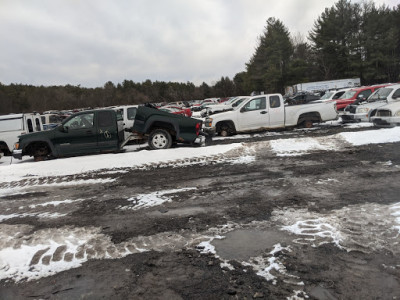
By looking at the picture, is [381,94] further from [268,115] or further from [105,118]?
[105,118]

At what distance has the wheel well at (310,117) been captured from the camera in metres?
13.6

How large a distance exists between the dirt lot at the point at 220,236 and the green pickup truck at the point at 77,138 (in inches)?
162

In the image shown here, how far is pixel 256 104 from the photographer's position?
13.6m

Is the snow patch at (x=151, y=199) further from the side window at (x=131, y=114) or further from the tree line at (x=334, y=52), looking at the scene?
the tree line at (x=334, y=52)

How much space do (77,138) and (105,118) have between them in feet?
4.00

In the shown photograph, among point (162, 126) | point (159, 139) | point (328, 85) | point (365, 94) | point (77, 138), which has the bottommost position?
point (159, 139)

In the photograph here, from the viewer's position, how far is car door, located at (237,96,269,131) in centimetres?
1347

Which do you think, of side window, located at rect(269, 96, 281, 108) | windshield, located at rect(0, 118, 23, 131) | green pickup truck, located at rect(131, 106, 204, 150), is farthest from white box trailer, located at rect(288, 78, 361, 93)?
windshield, located at rect(0, 118, 23, 131)

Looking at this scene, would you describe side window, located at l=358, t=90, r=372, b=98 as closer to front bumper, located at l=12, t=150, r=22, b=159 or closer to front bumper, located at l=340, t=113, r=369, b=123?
front bumper, located at l=340, t=113, r=369, b=123

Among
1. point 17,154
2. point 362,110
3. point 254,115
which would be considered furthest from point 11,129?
point 362,110

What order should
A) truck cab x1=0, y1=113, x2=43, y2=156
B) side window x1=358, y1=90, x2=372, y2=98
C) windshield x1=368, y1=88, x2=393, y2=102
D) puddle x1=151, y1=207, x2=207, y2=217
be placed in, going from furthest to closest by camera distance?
side window x1=358, y1=90, x2=372, y2=98, windshield x1=368, y1=88, x2=393, y2=102, truck cab x1=0, y1=113, x2=43, y2=156, puddle x1=151, y1=207, x2=207, y2=217

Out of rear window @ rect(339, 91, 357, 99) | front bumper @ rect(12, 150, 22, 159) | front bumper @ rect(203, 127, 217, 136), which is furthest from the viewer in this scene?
rear window @ rect(339, 91, 357, 99)

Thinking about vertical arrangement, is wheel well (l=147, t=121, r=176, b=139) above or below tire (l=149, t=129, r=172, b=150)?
above

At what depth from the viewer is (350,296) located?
8.12ft
